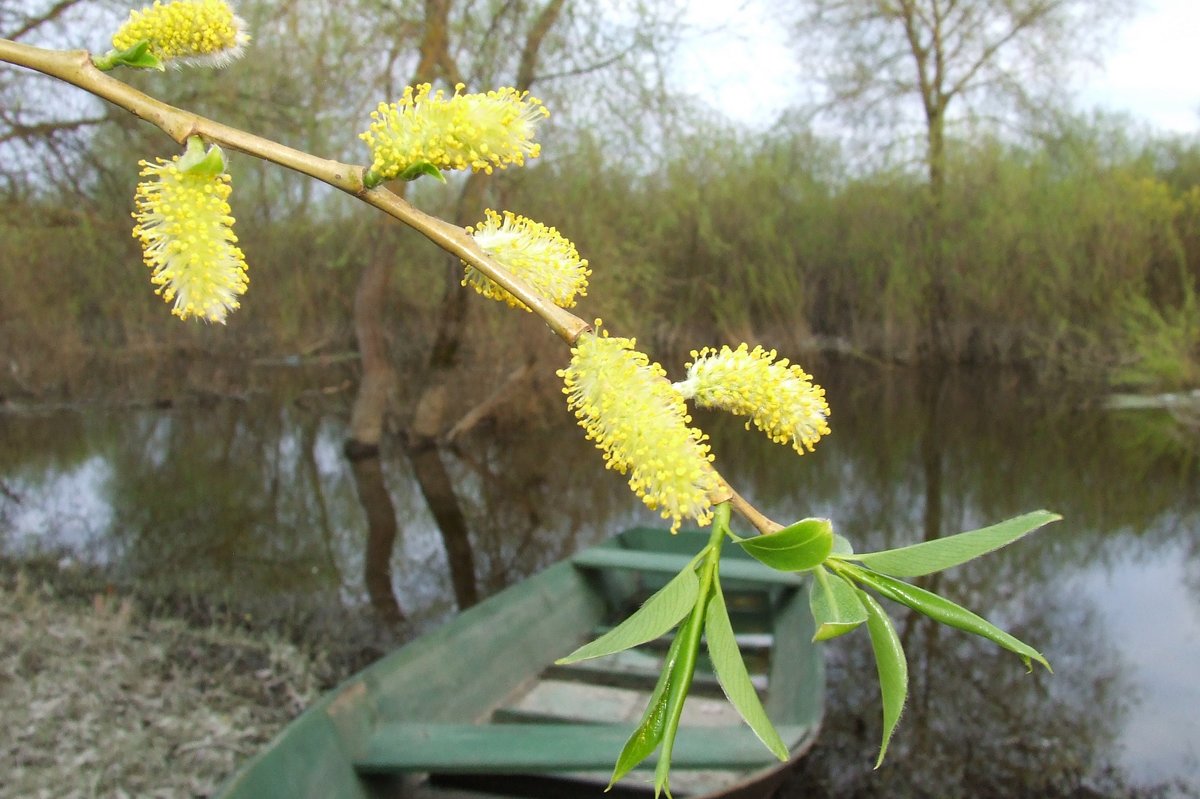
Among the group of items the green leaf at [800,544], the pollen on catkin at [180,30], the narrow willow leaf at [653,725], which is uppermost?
the pollen on catkin at [180,30]

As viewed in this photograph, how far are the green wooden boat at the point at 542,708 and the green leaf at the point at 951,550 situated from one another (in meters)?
1.94

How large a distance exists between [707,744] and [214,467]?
6534mm

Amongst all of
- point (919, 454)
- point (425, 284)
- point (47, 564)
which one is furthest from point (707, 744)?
point (425, 284)

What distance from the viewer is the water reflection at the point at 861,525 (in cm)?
417

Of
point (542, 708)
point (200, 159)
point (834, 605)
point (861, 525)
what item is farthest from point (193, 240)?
point (861, 525)

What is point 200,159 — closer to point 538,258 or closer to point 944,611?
point 538,258

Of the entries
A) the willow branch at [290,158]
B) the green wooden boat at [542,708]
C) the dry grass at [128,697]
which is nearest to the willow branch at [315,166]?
the willow branch at [290,158]

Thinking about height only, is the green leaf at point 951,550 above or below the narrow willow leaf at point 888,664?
above

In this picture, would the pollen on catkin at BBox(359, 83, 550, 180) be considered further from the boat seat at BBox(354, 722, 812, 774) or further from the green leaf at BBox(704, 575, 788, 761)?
the boat seat at BBox(354, 722, 812, 774)

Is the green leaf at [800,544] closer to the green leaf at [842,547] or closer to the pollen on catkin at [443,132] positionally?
the green leaf at [842,547]

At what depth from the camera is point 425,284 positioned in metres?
9.37

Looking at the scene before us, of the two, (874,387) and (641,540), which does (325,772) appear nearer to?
(641,540)

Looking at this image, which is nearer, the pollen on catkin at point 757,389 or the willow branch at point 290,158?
the willow branch at point 290,158

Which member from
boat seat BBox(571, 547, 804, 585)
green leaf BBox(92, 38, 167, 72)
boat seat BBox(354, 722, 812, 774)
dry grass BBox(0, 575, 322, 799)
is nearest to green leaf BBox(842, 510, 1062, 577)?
green leaf BBox(92, 38, 167, 72)
